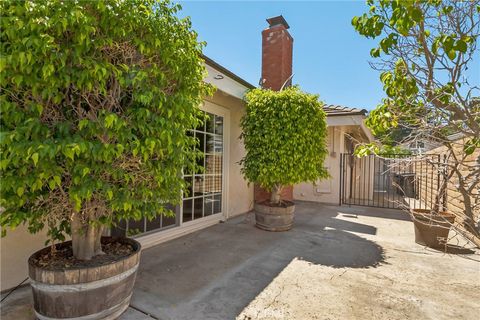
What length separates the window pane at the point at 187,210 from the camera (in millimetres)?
5082

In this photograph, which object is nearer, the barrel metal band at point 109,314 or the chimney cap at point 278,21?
the barrel metal band at point 109,314

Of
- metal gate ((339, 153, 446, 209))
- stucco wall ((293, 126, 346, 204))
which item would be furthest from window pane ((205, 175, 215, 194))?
stucco wall ((293, 126, 346, 204))

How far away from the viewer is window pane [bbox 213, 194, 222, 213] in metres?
5.94

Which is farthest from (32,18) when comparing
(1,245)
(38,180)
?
(1,245)

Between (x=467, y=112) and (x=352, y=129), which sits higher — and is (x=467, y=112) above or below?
A: below

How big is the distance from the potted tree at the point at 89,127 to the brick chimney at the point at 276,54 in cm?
473

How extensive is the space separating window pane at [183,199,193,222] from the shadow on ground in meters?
0.35

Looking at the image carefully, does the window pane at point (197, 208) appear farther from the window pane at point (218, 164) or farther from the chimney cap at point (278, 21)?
the chimney cap at point (278, 21)

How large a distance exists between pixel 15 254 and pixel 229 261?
98.7 inches

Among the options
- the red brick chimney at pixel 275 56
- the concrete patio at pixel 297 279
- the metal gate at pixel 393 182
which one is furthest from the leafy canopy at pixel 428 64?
the red brick chimney at pixel 275 56

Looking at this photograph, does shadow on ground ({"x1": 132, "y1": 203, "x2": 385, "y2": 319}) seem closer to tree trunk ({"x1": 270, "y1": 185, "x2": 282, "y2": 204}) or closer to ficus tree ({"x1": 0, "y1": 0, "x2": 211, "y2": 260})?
tree trunk ({"x1": 270, "y1": 185, "x2": 282, "y2": 204})

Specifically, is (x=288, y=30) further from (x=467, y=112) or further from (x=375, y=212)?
(x=467, y=112)

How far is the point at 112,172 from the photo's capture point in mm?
2082

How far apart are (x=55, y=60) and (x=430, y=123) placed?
2.75 m
